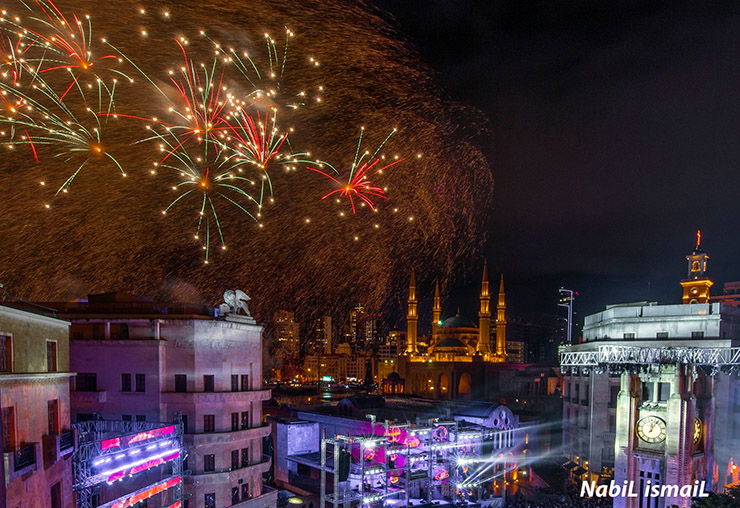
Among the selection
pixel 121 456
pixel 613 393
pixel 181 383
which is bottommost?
pixel 613 393

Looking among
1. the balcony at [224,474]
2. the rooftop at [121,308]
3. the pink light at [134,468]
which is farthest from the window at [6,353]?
the balcony at [224,474]

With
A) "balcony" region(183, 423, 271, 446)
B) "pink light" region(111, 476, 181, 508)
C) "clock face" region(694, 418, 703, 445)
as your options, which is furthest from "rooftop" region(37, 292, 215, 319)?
"clock face" region(694, 418, 703, 445)

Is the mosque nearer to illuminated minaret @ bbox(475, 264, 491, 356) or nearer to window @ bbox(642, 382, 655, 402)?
illuminated minaret @ bbox(475, 264, 491, 356)

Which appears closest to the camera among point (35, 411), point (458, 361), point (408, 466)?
point (35, 411)

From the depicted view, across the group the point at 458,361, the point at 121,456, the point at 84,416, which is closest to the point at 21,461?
the point at 121,456

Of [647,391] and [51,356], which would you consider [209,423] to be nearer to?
[51,356]

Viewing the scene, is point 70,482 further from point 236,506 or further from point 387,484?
point 387,484

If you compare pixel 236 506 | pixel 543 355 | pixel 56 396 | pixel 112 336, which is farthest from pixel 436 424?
pixel 543 355
